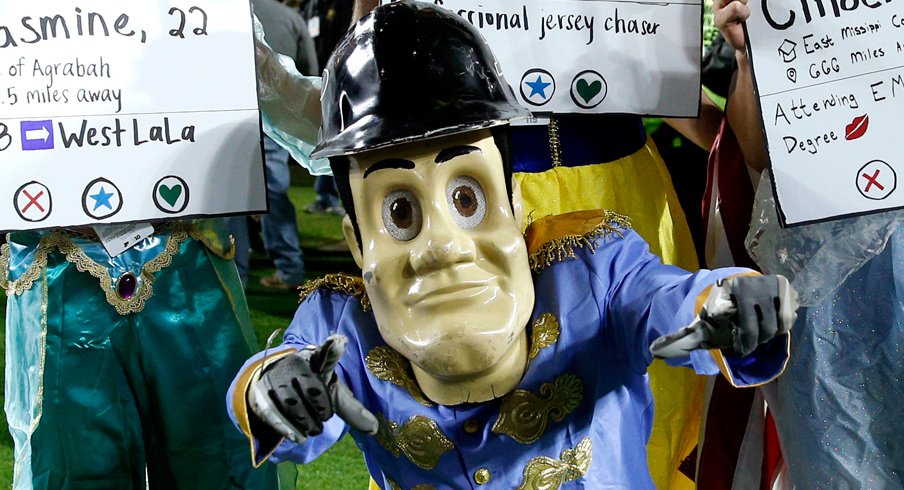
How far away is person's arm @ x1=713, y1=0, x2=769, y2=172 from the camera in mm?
1899

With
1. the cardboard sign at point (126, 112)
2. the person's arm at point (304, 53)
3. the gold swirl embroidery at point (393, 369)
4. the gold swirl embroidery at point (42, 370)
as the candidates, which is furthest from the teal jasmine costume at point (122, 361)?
the person's arm at point (304, 53)

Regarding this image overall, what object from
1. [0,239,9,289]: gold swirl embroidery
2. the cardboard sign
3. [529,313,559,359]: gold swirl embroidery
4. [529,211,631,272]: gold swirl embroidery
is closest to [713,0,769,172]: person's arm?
[529,211,631,272]: gold swirl embroidery

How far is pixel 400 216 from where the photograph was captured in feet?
4.96

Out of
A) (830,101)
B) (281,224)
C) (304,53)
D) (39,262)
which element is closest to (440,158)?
(830,101)

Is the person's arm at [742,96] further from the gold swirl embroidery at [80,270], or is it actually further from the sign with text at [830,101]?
the gold swirl embroidery at [80,270]

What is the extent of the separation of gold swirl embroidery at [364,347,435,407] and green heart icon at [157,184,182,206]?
0.51m

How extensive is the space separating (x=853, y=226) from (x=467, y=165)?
73 centimetres

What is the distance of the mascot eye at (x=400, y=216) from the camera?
4.94 feet

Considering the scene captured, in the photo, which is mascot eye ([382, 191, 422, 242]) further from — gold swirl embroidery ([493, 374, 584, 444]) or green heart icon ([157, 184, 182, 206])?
green heart icon ([157, 184, 182, 206])

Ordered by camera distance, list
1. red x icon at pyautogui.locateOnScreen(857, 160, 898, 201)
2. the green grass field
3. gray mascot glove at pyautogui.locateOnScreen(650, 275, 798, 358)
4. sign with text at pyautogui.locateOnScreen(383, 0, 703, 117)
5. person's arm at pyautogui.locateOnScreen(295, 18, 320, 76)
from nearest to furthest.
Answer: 1. gray mascot glove at pyautogui.locateOnScreen(650, 275, 798, 358)
2. red x icon at pyautogui.locateOnScreen(857, 160, 898, 201)
3. sign with text at pyautogui.locateOnScreen(383, 0, 703, 117)
4. the green grass field
5. person's arm at pyautogui.locateOnScreen(295, 18, 320, 76)

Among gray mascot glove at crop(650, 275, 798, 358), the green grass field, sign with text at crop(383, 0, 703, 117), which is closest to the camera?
gray mascot glove at crop(650, 275, 798, 358)

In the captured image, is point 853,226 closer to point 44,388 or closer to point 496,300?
point 496,300

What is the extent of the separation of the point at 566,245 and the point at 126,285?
0.79 m

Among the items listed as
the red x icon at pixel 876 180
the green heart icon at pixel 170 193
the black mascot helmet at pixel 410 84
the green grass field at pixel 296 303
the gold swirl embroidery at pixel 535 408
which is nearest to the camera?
the black mascot helmet at pixel 410 84
